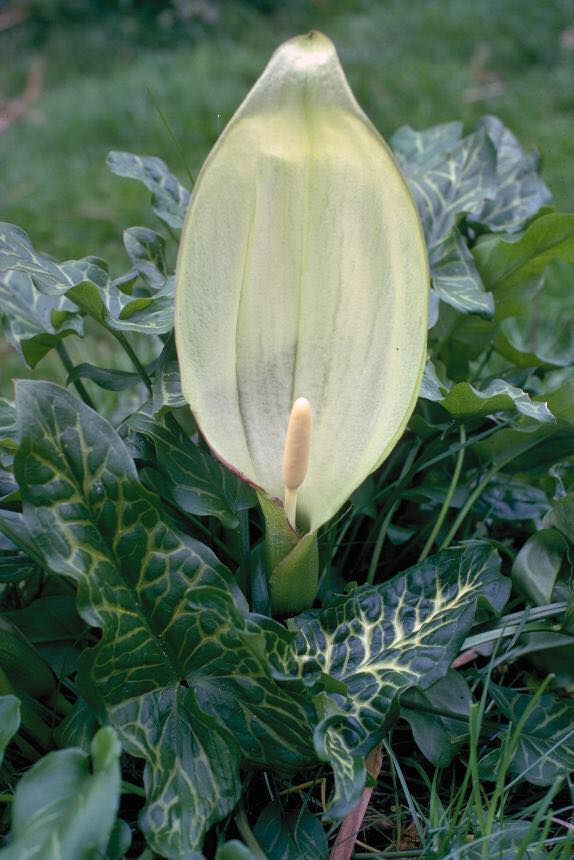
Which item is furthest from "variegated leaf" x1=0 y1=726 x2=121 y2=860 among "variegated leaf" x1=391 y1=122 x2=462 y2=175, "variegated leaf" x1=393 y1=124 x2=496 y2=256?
"variegated leaf" x1=391 y1=122 x2=462 y2=175

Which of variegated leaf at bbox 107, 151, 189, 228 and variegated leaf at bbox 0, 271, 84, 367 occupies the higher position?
variegated leaf at bbox 107, 151, 189, 228

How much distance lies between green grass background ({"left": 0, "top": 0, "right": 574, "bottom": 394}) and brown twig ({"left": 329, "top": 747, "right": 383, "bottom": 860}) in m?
1.25

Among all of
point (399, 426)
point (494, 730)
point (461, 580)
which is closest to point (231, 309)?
point (399, 426)

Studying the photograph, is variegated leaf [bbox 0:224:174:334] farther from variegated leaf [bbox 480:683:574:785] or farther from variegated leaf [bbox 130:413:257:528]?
variegated leaf [bbox 480:683:574:785]

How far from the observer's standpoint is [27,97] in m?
3.04

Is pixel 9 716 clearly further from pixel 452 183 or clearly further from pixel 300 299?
pixel 452 183

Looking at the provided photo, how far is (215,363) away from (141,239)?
0.88ft

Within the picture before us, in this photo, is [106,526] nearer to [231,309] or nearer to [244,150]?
[231,309]

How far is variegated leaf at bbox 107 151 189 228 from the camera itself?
3.36 feet

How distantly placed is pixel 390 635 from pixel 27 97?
2.74 m

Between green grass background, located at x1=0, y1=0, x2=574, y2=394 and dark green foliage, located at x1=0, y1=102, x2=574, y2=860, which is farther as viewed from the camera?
green grass background, located at x1=0, y1=0, x2=574, y2=394

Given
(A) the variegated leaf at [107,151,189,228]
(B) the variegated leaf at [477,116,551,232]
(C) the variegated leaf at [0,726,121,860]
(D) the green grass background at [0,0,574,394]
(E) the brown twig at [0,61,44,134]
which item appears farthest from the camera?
(E) the brown twig at [0,61,44,134]

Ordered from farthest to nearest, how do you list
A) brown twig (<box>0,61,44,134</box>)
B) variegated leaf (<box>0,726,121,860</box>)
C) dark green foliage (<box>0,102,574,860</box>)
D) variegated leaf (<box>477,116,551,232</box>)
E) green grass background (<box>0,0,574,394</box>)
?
1. brown twig (<box>0,61,44,134</box>)
2. green grass background (<box>0,0,574,394</box>)
3. variegated leaf (<box>477,116,551,232</box>)
4. dark green foliage (<box>0,102,574,860</box>)
5. variegated leaf (<box>0,726,121,860</box>)

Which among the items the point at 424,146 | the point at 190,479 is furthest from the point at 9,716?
the point at 424,146
